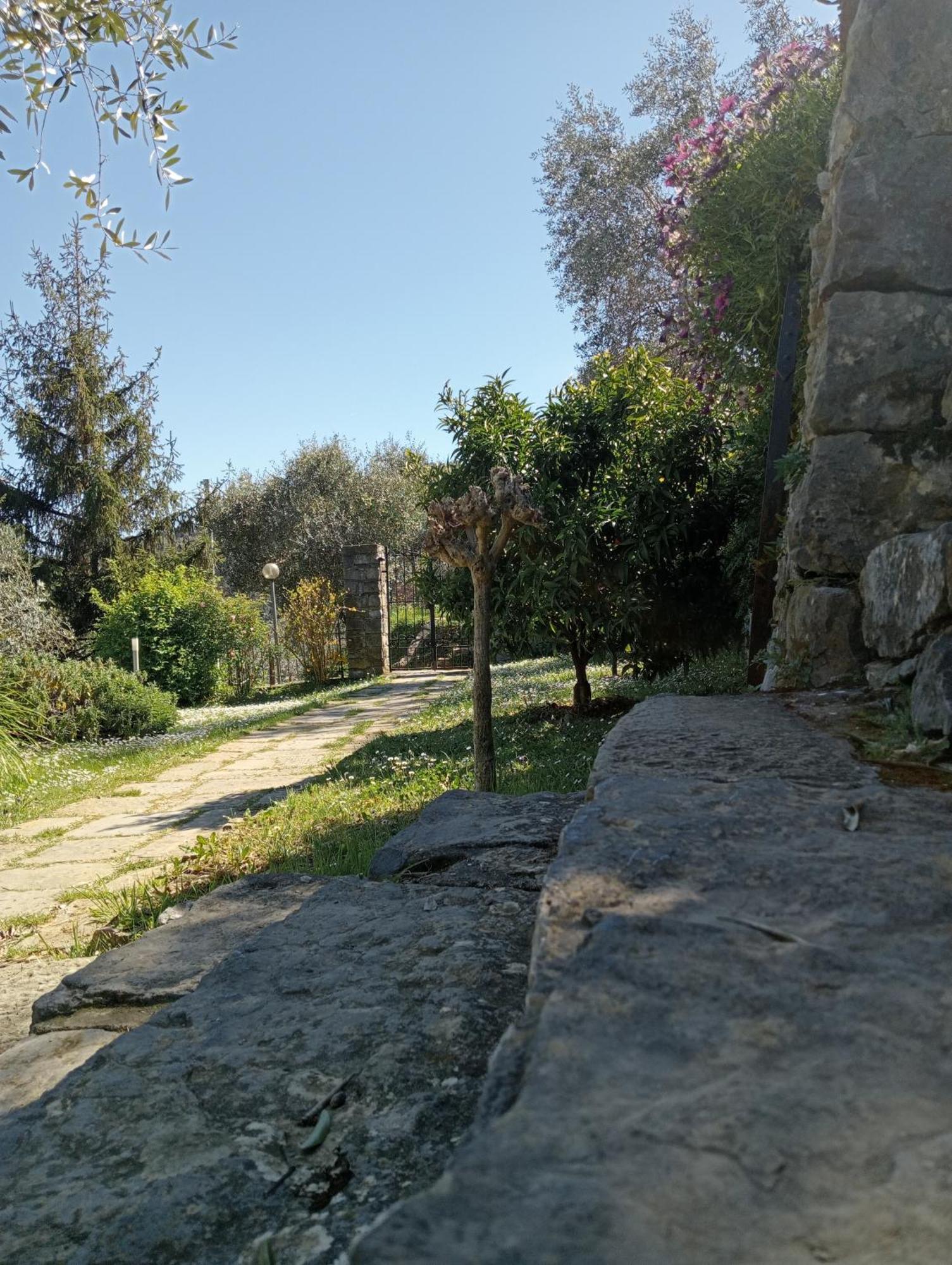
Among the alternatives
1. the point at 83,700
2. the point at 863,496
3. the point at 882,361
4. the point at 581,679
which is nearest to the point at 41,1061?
the point at 863,496

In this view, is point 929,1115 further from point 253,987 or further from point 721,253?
point 721,253

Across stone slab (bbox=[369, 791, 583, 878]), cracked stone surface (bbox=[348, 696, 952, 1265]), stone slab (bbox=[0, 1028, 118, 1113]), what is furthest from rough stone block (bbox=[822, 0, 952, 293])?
stone slab (bbox=[0, 1028, 118, 1113])

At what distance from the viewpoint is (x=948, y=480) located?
2.85 m

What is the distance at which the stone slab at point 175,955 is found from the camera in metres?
1.77

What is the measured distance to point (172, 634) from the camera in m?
14.6

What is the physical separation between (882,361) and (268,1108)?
2817mm

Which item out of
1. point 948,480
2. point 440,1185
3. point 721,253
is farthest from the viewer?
point 721,253

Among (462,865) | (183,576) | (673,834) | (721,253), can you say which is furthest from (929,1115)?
(183,576)

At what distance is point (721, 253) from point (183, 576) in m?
12.4

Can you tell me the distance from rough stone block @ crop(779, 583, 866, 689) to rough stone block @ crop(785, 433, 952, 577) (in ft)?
0.39

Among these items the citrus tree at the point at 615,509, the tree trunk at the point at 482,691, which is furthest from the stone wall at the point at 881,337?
the citrus tree at the point at 615,509

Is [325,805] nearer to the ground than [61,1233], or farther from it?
nearer to the ground

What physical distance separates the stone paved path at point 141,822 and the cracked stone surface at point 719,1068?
1.94m

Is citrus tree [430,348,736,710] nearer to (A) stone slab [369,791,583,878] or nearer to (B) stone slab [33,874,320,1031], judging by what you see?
(A) stone slab [369,791,583,878]
